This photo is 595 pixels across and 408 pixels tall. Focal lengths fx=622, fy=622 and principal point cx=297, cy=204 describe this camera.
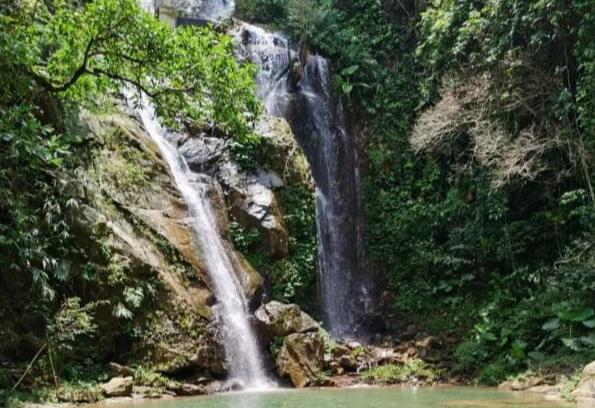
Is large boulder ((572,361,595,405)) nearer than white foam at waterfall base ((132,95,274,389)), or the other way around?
large boulder ((572,361,595,405))

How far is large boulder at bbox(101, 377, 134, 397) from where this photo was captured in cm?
907

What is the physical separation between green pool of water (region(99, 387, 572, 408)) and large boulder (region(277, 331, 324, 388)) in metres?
0.75

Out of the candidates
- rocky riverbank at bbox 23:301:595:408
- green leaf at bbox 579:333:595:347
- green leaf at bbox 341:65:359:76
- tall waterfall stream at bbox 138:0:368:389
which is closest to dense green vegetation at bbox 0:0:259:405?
rocky riverbank at bbox 23:301:595:408

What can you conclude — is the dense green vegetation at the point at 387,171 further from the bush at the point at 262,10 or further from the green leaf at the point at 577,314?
the bush at the point at 262,10

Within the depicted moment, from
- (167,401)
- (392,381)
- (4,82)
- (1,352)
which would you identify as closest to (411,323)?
(392,381)

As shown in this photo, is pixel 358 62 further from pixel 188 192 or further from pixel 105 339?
pixel 105 339

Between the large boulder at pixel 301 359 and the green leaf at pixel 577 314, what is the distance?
14.3ft

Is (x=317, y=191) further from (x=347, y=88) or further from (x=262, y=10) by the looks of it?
(x=262, y=10)

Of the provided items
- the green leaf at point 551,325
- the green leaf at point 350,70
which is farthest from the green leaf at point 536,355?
the green leaf at point 350,70

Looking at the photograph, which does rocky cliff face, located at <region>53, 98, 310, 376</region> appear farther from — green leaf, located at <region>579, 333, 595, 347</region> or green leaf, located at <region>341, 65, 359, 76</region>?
green leaf, located at <region>579, 333, 595, 347</region>

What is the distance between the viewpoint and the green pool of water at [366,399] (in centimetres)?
777

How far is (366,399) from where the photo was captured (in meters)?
8.49

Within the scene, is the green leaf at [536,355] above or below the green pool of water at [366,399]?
above

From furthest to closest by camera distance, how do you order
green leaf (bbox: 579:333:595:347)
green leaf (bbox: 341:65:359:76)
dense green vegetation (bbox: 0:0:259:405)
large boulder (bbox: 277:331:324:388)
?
green leaf (bbox: 341:65:359:76) → large boulder (bbox: 277:331:324:388) → green leaf (bbox: 579:333:595:347) → dense green vegetation (bbox: 0:0:259:405)
